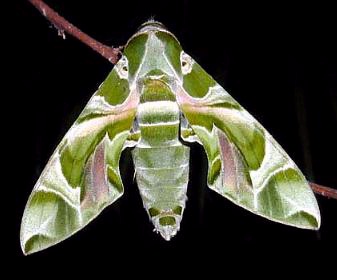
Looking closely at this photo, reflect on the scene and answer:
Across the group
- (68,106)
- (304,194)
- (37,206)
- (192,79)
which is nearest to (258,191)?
(304,194)

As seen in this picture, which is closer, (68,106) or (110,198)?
(110,198)

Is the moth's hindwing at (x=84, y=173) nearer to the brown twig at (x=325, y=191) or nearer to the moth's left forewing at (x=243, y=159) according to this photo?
the moth's left forewing at (x=243, y=159)

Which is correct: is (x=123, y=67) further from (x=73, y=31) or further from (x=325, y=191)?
(x=325, y=191)

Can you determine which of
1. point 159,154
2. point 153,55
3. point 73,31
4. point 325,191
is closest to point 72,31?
point 73,31

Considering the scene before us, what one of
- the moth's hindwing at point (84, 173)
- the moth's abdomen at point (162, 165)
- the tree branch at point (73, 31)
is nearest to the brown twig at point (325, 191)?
the tree branch at point (73, 31)

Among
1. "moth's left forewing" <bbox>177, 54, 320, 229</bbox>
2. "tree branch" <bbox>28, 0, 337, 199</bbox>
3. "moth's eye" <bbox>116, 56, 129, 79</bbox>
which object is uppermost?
"tree branch" <bbox>28, 0, 337, 199</bbox>

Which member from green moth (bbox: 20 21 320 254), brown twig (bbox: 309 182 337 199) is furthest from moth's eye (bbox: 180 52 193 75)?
brown twig (bbox: 309 182 337 199)

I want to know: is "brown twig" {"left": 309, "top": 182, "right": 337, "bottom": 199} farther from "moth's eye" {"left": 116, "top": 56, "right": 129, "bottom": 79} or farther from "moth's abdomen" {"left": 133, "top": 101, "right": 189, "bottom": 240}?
"moth's eye" {"left": 116, "top": 56, "right": 129, "bottom": 79}

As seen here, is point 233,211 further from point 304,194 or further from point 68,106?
point 304,194
